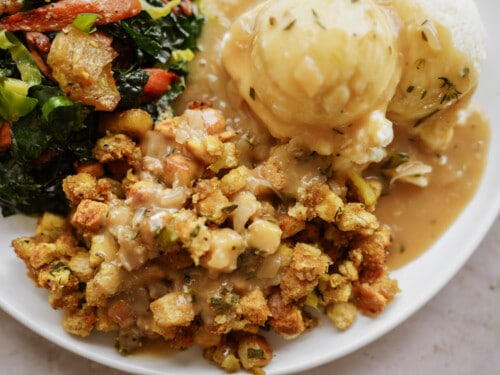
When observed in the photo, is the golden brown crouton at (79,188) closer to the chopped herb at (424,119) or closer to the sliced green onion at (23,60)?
the sliced green onion at (23,60)

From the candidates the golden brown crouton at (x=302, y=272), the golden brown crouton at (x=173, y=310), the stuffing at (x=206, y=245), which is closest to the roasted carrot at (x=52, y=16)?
the stuffing at (x=206, y=245)

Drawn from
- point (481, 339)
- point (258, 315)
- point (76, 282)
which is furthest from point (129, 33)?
point (481, 339)

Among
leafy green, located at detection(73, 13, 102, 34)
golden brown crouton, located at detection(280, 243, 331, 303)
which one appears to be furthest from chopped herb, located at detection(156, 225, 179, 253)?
leafy green, located at detection(73, 13, 102, 34)

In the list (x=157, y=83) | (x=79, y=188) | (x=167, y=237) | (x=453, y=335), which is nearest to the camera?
(x=167, y=237)

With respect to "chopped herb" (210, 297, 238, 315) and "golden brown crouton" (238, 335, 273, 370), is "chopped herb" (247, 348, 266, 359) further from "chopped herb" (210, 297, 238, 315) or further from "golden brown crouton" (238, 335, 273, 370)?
"chopped herb" (210, 297, 238, 315)

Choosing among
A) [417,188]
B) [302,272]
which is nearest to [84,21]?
[302,272]

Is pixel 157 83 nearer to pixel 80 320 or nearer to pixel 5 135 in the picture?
pixel 5 135

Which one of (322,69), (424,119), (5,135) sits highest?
(322,69)
